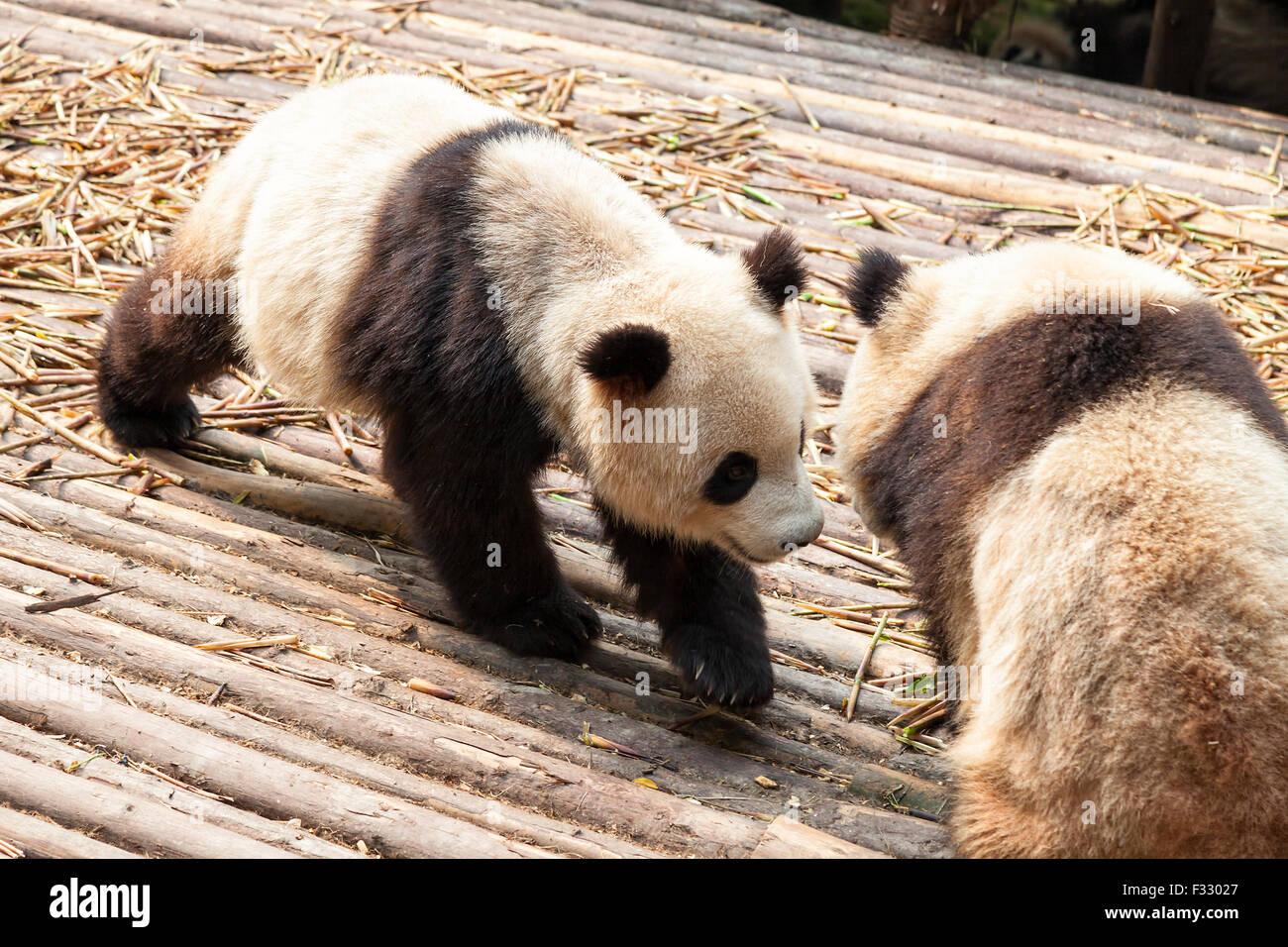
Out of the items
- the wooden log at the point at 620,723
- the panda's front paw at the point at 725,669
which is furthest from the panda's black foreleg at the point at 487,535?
the panda's front paw at the point at 725,669

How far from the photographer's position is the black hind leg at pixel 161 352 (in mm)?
4488

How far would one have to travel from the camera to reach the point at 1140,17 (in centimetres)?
1158

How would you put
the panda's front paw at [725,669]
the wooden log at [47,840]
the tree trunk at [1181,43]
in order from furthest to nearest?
the tree trunk at [1181,43] → the panda's front paw at [725,669] → the wooden log at [47,840]

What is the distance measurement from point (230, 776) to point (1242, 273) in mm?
4922

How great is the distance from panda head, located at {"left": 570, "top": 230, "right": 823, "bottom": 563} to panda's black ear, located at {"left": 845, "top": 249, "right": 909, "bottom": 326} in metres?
0.26

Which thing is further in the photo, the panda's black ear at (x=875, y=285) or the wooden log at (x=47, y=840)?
the panda's black ear at (x=875, y=285)

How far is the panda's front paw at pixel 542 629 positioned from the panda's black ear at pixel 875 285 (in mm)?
1306

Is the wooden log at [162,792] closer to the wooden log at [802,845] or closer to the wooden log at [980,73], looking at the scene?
the wooden log at [802,845]

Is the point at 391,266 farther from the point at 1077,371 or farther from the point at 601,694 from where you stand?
the point at 1077,371

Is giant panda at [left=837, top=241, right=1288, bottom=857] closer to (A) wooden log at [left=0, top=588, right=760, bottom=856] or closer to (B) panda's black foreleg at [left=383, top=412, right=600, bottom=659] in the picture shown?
(A) wooden log at [left=0, top=588, right=760, bottom=856]

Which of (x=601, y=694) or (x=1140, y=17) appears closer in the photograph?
(x=601, y=694)

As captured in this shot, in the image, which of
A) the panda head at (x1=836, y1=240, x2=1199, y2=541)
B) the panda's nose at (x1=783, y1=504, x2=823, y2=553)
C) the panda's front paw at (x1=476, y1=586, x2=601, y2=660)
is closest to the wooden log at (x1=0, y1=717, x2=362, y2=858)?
the panda's front paw at (x1=476, y1=586, x2=601, y2=660)

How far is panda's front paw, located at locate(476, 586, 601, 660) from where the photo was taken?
152 inches

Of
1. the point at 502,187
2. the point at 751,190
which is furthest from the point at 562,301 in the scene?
the point at 751,190
